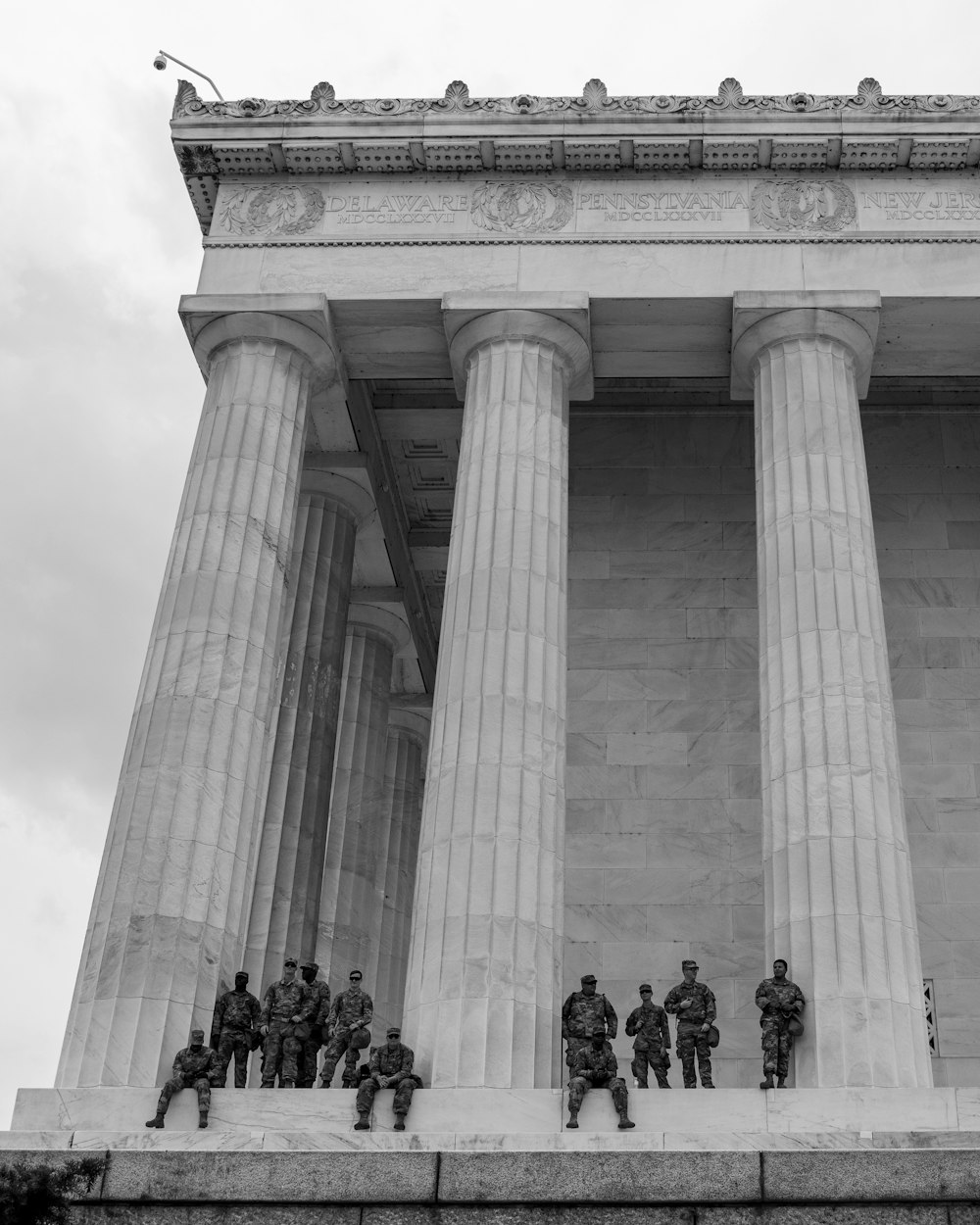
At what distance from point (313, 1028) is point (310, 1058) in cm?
58

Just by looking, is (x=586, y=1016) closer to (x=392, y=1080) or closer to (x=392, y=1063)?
(x=392, y=1063)

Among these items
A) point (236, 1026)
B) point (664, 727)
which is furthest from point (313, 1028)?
point (664, 727)

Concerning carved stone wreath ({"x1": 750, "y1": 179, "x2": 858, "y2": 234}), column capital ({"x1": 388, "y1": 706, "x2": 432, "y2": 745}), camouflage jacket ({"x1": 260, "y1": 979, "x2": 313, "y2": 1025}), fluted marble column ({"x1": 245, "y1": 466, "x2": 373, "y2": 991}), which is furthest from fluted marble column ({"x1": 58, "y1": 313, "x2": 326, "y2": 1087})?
column capital ({"x1": 388, "y1": 706, "x2": 432, "y2": 745})

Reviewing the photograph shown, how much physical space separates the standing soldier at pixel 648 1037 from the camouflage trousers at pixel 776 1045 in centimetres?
207

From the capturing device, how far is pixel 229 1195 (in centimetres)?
2284

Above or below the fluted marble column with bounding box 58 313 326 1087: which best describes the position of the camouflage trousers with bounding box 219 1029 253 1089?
below

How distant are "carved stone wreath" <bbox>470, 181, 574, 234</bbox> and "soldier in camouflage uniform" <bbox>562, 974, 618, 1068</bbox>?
745 inches

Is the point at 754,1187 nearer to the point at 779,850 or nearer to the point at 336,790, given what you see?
the point at 779,850

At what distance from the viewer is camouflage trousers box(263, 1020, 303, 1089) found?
2794cm

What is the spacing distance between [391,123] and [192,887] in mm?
19695

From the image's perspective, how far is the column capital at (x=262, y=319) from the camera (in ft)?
121

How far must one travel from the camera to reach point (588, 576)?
4153 cm

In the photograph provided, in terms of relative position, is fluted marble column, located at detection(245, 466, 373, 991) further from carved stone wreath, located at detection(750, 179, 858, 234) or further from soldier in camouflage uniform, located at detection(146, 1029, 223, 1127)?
carved stone wreath, located at detection(750, 179, 858, 234)

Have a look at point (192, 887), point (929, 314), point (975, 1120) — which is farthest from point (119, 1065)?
point (929, 314)
